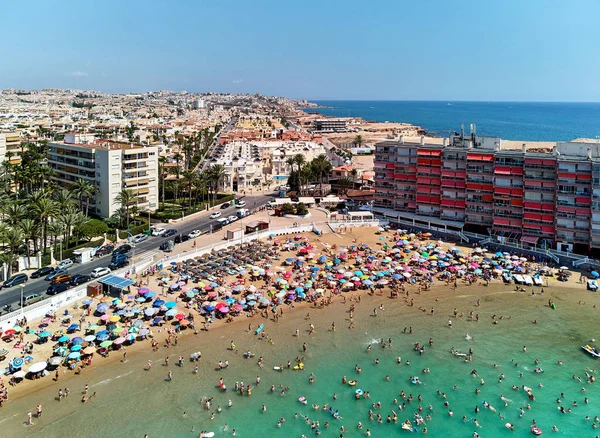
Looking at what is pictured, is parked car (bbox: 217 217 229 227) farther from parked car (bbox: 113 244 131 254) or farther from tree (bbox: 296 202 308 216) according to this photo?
parked car (bbox: 113 244 131 254)

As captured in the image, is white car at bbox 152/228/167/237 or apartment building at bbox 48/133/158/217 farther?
apartment building at bbox 48/133/158/217

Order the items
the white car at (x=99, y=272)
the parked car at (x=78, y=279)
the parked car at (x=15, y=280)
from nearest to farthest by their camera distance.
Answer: the parked car at (x=15, y=280) < the parked car at (x=78, y=279) < the white car at (x=99, y=272)

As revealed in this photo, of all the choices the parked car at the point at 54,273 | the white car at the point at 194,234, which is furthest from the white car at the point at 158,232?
the parked car at the point at 54,273

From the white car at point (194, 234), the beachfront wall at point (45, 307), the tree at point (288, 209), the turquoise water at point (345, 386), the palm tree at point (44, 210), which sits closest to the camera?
the turquoise water at point (345, 386)

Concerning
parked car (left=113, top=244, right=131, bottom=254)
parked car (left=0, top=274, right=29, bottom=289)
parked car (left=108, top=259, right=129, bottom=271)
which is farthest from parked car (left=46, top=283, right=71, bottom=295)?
parked car (left=113, top=244, right=131, bottom=254)

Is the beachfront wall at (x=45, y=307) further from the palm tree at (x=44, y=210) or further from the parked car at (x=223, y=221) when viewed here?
the parked car at (x=223, y=221)

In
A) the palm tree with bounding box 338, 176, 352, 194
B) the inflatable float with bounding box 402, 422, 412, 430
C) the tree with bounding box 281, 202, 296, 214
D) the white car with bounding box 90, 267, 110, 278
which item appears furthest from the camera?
the palm tree with bounding box 338, 176, 352, 194
